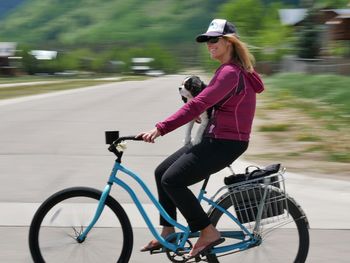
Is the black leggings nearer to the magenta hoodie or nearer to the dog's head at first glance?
the magenta hoodie

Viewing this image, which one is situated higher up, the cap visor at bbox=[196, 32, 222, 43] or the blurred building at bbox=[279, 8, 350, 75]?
the cap visor at bbox=[196, 32, 222, 43]

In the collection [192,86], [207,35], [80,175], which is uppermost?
[207,35]

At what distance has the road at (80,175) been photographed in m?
5.76

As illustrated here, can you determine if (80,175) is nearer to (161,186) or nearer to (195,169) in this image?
(161,186)

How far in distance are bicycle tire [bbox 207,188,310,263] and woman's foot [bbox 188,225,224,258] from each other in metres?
0.08

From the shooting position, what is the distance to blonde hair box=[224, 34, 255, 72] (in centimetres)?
425

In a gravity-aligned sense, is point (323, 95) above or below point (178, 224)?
below

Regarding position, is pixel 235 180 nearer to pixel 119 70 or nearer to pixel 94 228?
pixel 94 228

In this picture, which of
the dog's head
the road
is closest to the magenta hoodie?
the dog's head

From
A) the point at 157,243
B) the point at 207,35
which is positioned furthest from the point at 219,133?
the point at 157,243

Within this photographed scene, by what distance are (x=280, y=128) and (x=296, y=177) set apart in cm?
564

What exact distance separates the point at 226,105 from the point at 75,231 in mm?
1301

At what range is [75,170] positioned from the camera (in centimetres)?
932

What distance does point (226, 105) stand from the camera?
13.9ft
